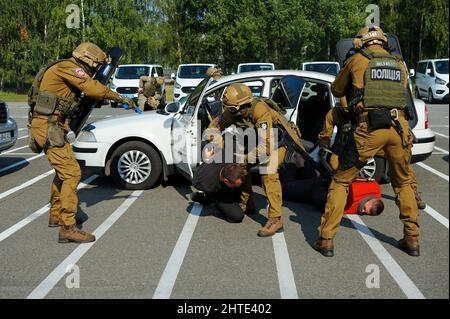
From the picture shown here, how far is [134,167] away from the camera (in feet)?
23.8

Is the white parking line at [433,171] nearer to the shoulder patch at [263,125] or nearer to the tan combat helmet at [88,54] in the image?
the shoulder patch at [263,125]

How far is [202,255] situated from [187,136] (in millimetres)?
2135

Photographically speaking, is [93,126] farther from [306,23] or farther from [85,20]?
[85,20]

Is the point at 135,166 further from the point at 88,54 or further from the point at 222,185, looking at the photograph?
the point at 88,54

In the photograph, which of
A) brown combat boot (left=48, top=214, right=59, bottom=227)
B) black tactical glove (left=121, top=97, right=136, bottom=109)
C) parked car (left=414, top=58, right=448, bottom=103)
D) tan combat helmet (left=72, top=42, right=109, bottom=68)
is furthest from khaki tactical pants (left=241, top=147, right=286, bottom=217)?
parked car (left=414, top=58, right=448, bottom=103)

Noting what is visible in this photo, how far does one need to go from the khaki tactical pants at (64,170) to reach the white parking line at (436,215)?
383cm

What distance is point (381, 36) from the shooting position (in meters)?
4.61

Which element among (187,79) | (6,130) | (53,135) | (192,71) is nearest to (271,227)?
(53,135)

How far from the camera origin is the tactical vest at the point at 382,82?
4.39 m

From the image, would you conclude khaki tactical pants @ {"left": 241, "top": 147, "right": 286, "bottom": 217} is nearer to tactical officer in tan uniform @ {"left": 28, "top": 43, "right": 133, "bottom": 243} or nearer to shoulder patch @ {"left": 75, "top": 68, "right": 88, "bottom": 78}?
tactical officer in tan uniform @ {"left": 28, "top": 43, "right": 133, "bottom": 243}

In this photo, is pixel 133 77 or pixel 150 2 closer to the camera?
pixel 133 77
